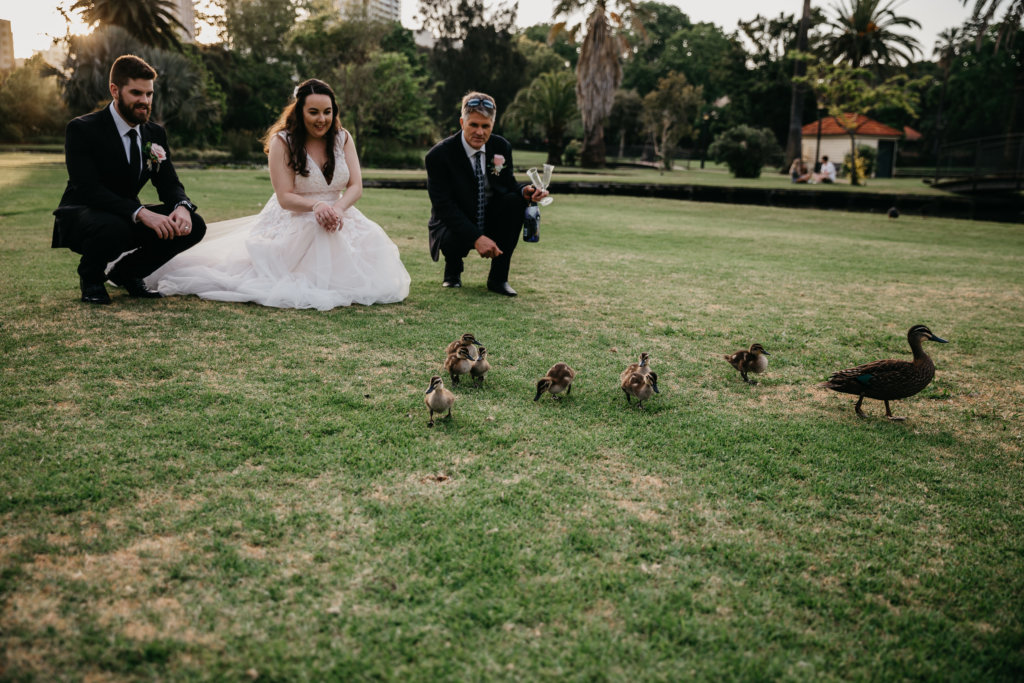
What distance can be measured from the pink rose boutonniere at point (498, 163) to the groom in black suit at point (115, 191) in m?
3.32

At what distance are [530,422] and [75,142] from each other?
5.20m

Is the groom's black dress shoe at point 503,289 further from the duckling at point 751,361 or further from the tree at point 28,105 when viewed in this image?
the tree at point 28,105

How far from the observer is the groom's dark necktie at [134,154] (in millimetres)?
6297

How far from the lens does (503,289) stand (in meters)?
7.58

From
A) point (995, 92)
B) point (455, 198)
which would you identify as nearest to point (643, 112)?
point (995, 92)

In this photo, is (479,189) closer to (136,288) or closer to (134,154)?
(134,154)

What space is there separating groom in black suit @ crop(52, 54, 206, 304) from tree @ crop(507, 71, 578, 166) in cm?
3947

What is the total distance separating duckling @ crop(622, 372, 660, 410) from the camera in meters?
4.34

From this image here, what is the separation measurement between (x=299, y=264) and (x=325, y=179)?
99 centimetres

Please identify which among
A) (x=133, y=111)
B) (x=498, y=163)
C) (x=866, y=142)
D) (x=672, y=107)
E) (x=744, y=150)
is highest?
(x=672, y=107)

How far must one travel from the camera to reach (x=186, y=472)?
10.7 ft

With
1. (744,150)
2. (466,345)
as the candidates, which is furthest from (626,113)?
(466,345)

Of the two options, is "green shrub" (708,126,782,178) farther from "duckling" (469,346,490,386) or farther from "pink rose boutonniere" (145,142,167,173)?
"duckling" (469,346,490,386)

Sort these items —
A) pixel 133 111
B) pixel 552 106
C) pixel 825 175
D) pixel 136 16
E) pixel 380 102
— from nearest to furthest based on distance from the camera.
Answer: pixel 133 111
pixel 825 175
pixel 136 16
pixel 380 102
pixel 552 106
